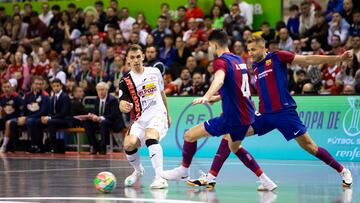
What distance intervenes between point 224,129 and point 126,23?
16.9 m

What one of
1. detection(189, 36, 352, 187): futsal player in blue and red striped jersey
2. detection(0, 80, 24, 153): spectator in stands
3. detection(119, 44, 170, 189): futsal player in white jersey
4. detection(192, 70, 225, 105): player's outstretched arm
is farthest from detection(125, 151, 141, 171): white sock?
detection(0, 80, 24, 153): spectator in stands

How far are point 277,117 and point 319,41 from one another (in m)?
11.3

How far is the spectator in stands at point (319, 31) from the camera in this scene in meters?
24.0

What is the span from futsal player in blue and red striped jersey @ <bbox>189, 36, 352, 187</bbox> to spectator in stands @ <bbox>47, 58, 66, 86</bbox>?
49.5 feet

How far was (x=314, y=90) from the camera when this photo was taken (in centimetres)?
2198

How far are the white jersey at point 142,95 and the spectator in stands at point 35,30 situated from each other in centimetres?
1832

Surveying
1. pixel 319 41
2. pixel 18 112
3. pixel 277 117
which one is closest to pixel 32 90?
pixel 18 112

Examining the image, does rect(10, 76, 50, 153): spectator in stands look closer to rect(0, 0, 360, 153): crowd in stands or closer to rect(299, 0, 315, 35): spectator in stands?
rect(0, 0, 360, 153): crowd in stands

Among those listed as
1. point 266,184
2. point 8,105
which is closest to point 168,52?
point 8,105

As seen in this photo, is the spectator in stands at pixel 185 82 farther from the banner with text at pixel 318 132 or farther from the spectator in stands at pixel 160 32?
the spectator in stands at pixel 160 32

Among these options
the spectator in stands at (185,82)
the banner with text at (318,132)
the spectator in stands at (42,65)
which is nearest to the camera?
the banner with text at (318,132)

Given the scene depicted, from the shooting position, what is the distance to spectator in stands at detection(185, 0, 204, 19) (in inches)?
1074

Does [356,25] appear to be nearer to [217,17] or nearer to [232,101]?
[217,17]

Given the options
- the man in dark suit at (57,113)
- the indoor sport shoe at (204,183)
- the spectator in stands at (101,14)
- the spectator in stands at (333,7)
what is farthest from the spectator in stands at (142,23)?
the indoor sport shoe at (204,183)
